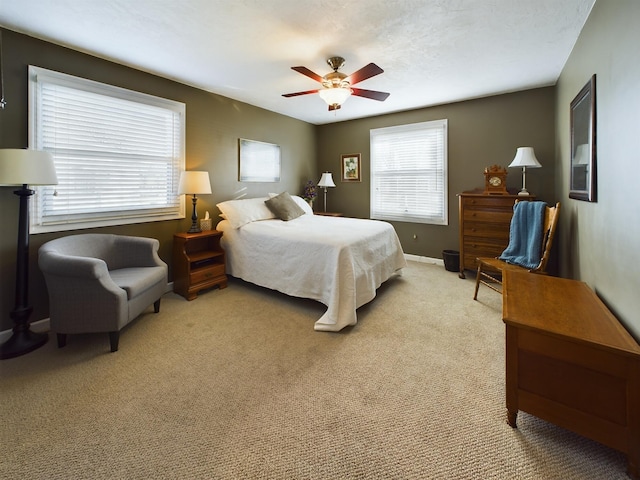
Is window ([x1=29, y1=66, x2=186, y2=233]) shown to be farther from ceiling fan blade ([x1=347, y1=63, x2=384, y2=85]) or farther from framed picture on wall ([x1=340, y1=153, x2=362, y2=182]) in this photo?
framed picture on wall ([x1=340, y1=153, x2=362, y2=182])

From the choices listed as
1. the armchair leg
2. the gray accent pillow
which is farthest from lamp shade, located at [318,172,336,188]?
the armchair leg

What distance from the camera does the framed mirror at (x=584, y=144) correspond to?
2055mm

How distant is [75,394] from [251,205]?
2.68 metres

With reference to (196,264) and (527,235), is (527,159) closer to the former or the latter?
(527,235)

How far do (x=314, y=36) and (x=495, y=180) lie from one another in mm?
2910

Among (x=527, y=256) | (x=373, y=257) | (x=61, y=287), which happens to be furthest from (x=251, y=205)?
(x=527, y=256)

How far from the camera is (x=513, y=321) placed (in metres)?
1.41

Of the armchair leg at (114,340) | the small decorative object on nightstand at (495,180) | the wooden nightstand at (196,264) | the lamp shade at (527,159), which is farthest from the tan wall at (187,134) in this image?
the lamp shade at (527,159)

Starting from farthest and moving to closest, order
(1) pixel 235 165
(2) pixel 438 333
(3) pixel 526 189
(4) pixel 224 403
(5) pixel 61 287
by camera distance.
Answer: (1) pixel 235 165, (3) pixel 526 189, (2) pixel 438 333, (5) pixel 61 287, (4) pixel 224 403

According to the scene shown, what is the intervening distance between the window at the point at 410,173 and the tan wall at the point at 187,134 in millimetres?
1436

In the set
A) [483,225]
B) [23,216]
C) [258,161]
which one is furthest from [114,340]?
[483,225]

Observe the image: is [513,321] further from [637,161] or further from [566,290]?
[637,161]

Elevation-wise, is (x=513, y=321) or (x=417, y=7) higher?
(x=417, y=7)

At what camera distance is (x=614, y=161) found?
5.74ft
